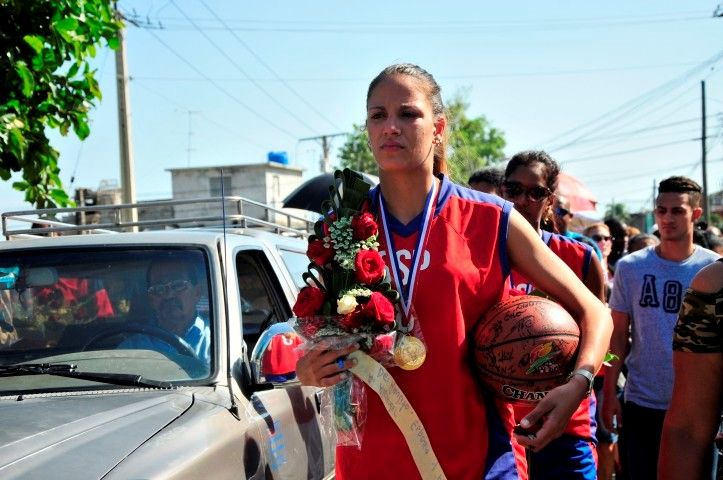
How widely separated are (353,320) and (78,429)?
3.04ft

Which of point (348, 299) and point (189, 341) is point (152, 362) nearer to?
point (189, 341)

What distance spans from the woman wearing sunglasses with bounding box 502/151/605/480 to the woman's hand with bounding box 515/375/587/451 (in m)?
1.26

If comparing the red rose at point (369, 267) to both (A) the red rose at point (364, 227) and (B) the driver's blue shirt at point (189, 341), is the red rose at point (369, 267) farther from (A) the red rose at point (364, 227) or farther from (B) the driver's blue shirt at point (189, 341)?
(B) the driver's blue shirt at point (189, 341)

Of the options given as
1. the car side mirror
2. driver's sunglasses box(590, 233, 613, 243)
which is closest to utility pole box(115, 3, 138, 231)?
driver's sunglasses box(590, 233, 613, 243)

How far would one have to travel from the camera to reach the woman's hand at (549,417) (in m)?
2.39

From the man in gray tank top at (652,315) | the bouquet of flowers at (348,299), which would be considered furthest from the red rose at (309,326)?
the man in gray tank top at (652,315)

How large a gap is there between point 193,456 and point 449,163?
4.59 feet

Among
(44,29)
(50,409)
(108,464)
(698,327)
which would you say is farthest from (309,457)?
(44,29)

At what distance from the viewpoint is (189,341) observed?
356 centimetres

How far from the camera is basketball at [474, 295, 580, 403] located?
2.59 meters

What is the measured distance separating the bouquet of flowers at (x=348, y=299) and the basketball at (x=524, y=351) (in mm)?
295

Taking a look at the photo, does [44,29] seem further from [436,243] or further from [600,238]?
[600,238]

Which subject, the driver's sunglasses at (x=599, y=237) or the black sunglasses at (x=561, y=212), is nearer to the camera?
the black sunglasses at (x=561, y=212)

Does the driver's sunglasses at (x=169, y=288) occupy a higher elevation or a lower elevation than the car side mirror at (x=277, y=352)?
higher
